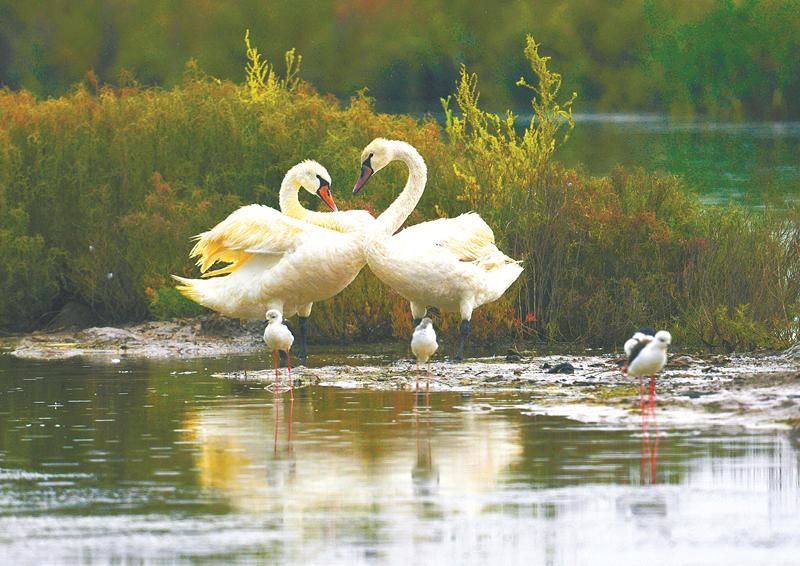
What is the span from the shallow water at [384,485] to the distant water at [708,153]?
55.3 feet

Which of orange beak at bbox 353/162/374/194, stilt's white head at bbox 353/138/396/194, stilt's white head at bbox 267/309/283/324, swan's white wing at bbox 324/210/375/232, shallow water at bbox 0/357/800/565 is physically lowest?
shallow water at bbox 0/357/800/565

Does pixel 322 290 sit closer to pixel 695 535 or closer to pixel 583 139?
pixel 695 535

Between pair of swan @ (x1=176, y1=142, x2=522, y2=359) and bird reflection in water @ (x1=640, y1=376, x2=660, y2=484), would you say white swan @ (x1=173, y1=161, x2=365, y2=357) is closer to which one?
pair of swan @ (x1=176, y1=142, x2=522, y2=359)

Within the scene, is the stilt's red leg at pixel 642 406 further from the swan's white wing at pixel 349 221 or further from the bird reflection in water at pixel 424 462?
the swan's white wing at pixel 349 221

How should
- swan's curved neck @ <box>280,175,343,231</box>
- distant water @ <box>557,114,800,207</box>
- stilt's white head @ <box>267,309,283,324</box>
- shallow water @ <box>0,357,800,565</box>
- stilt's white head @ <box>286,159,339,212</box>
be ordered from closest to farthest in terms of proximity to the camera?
shallow water @ <box>0,357,800,565</box>, stilt's white head @ <box>267,309,283,324</box>, swan's curved neck @ <box>280,175,343,231</box>, stilt's white head @ <box>286,159,339,212</box>, distant water @ <box>557,114,800,207</box>

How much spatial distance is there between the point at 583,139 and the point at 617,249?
4167cm

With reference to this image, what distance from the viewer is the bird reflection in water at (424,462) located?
941cm

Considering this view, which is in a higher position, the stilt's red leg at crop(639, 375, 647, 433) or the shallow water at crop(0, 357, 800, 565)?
the stilt's red leg at crop(639, 375, 647, 433)

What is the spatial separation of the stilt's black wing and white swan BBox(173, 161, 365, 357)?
3799 millimetres

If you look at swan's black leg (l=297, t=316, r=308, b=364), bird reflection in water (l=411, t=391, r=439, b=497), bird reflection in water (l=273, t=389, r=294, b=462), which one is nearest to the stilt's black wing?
bird reflection in water (l=411, t=391, r=439, b=497)

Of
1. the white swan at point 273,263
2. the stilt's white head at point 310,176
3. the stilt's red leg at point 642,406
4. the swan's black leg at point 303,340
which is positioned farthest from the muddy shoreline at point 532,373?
the stilt's white head at point 310,176

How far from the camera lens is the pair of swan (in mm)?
15094

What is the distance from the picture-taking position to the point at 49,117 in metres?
19.9

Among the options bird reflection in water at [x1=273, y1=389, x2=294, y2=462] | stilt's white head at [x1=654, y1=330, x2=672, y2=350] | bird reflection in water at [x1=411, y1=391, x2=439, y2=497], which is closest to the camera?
bird reflection in water at [x1=411, y1=391, x2=439, y2=497]
